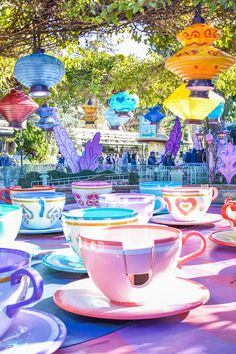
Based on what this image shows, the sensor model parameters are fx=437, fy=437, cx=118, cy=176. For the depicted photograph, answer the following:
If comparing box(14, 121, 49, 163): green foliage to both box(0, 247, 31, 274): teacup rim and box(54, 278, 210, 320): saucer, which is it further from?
box(0, 247, 31, 274): teacup rim

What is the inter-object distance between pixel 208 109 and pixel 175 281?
320 cm

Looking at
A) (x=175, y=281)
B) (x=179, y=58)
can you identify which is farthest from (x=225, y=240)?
(x=179, y=58)

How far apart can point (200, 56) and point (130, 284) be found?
2267mm

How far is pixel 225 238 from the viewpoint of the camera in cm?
208

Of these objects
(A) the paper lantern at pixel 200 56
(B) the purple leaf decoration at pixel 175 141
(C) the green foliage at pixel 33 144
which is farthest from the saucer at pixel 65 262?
(C) the green foliage at pixel 33 144

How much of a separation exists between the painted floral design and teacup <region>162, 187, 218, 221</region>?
2.03 feet

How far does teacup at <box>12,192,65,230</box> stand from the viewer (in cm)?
235

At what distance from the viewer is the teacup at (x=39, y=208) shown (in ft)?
7.70

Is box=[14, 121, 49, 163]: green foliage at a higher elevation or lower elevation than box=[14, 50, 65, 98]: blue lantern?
higher

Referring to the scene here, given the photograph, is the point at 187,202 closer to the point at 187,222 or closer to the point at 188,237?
the point at 187,222

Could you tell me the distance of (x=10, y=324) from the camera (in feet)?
3.15

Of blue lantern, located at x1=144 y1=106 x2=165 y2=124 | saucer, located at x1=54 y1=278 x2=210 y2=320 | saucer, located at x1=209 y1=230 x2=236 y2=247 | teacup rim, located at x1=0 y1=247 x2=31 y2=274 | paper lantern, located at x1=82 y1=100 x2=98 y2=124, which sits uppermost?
paper lantern, located at x1=82 y1=100 x2=98 y2=124

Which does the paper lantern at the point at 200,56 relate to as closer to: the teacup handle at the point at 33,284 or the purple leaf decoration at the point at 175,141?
the teacup handle at the point at 33,284

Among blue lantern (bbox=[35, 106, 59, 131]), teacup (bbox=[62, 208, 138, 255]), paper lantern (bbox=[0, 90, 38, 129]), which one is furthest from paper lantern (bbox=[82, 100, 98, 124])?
teacup (bbox=[62, 208, 138, 255])
